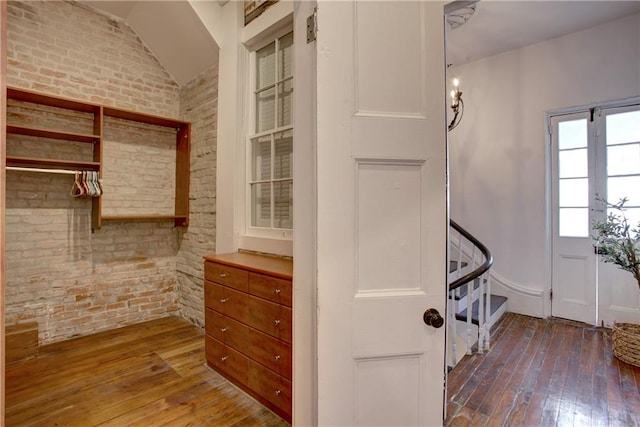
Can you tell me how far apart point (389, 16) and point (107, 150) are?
346 cm

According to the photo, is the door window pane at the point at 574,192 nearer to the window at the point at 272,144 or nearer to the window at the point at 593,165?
the window at the point at 593,165

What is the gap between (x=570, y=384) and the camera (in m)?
2.37

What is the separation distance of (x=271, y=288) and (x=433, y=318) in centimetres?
116

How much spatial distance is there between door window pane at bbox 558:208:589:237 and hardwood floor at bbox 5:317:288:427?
3.79 metres

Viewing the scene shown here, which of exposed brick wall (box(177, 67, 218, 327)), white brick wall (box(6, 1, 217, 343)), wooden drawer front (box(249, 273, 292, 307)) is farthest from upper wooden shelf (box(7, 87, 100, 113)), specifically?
wooden drawer front (box(249, 273, 292, 307))

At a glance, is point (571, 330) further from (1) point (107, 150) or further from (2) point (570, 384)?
(1) point (107, 150)

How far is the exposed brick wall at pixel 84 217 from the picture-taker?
9.62ft

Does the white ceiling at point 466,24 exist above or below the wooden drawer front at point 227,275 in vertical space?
above

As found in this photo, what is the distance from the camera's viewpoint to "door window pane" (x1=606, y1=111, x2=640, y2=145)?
326 centimetres

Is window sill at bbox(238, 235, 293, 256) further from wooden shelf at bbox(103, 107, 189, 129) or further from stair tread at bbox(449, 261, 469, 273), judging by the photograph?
stair tread at bbox(449, 261, 469, 273)

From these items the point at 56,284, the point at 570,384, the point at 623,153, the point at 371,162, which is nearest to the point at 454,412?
the point at 570,384

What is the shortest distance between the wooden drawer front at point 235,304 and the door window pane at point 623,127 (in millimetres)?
4211

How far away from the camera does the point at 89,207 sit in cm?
334

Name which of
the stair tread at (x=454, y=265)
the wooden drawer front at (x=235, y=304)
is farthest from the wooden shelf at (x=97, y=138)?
the stair tread at (x=454, y=265)
